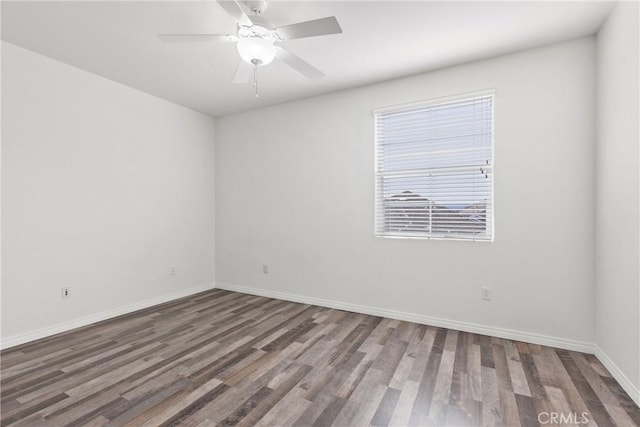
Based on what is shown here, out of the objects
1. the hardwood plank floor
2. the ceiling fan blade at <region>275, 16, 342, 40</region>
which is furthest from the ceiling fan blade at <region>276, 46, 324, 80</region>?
the hardwood plank floor

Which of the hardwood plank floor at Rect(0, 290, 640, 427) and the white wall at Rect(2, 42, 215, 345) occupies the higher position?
the white wall at Rect(2, 42, 215, 345)

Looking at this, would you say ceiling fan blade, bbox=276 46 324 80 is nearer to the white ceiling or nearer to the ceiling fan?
the ceiling fan

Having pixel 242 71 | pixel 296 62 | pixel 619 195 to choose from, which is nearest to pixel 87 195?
pixel 242 71

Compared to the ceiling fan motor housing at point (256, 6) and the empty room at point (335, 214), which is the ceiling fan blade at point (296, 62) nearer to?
the empty room at point (335, 214)

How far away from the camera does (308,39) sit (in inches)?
103

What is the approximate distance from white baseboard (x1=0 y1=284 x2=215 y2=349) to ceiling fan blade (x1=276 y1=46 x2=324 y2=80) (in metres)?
3.28

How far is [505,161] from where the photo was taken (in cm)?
288

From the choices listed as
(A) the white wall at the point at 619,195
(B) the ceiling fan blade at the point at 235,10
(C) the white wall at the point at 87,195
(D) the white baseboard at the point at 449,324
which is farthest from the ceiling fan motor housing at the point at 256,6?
(D) the white baseboard at the point at 449,324

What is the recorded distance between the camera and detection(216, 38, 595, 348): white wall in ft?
8.66

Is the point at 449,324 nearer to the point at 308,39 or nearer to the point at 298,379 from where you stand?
the point at 298,379

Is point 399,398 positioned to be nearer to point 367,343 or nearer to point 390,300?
point 367,343

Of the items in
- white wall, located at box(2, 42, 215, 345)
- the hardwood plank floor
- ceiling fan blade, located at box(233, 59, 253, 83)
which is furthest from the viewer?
white wall, located at box(2, 42, 215, 345)

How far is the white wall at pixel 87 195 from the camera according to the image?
2.75 m
